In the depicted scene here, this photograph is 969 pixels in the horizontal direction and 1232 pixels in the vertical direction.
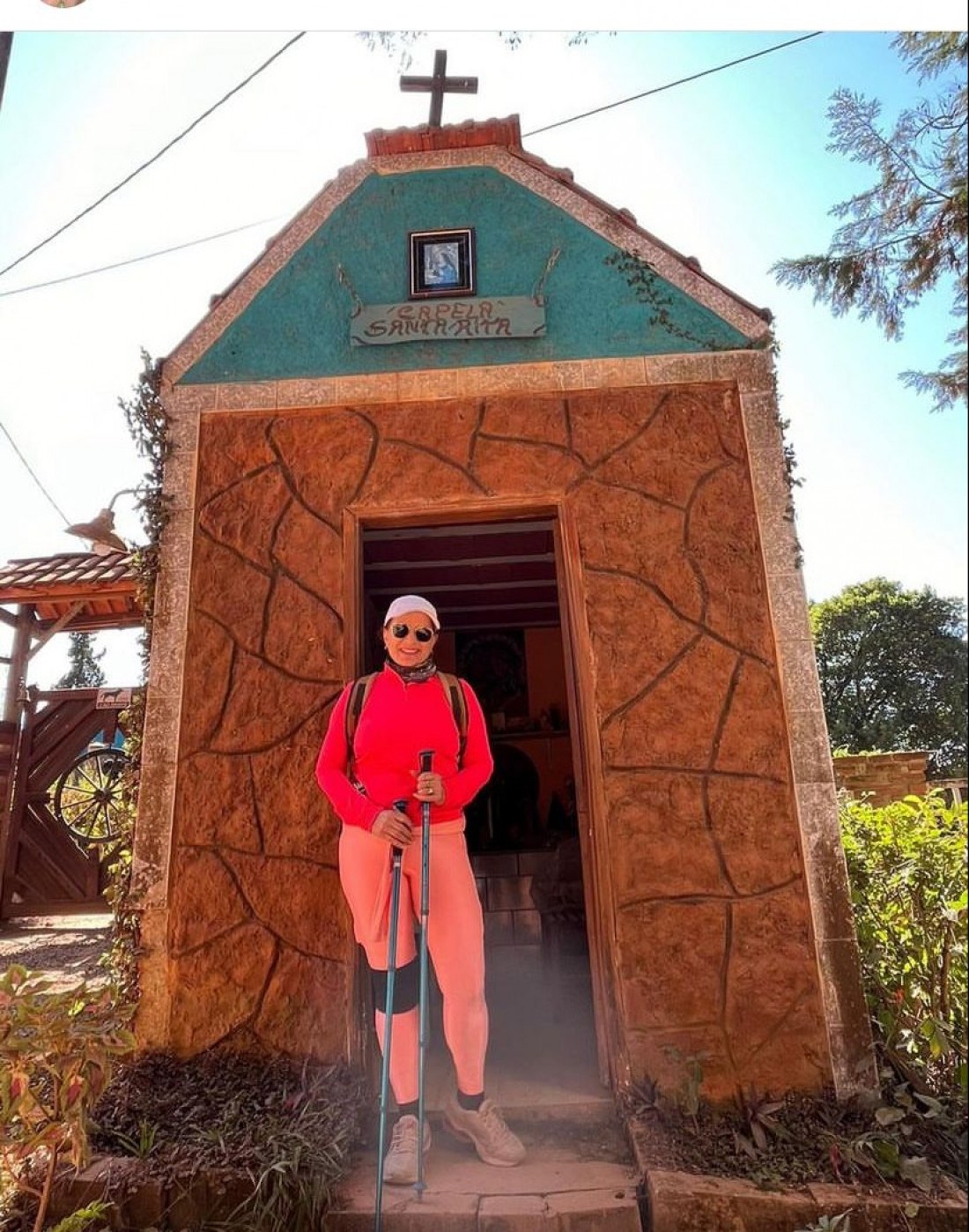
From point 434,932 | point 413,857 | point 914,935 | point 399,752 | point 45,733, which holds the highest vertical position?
point 45,733

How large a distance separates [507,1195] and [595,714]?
180 centimetres

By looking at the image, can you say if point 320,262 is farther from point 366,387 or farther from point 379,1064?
point 379,1064

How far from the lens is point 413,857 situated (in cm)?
281

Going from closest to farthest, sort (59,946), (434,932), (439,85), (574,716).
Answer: (434,932) < (574,716) < (439,85) < (59,946)

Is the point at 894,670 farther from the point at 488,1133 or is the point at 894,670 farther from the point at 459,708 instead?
the point at 488,1133

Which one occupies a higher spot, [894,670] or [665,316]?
[665,316]

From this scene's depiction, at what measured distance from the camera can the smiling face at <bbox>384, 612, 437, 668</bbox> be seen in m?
2.95

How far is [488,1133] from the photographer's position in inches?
106

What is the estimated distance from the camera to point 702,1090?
2.87 m

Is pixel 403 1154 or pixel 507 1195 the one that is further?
pixel 403 1154

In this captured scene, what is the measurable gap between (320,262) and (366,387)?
31.5 inches

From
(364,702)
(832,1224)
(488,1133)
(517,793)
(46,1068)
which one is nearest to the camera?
(832,1224)

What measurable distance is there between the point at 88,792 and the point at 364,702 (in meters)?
4.39

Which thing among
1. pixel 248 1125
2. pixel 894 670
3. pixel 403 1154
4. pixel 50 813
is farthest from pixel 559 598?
pixel 50 813
